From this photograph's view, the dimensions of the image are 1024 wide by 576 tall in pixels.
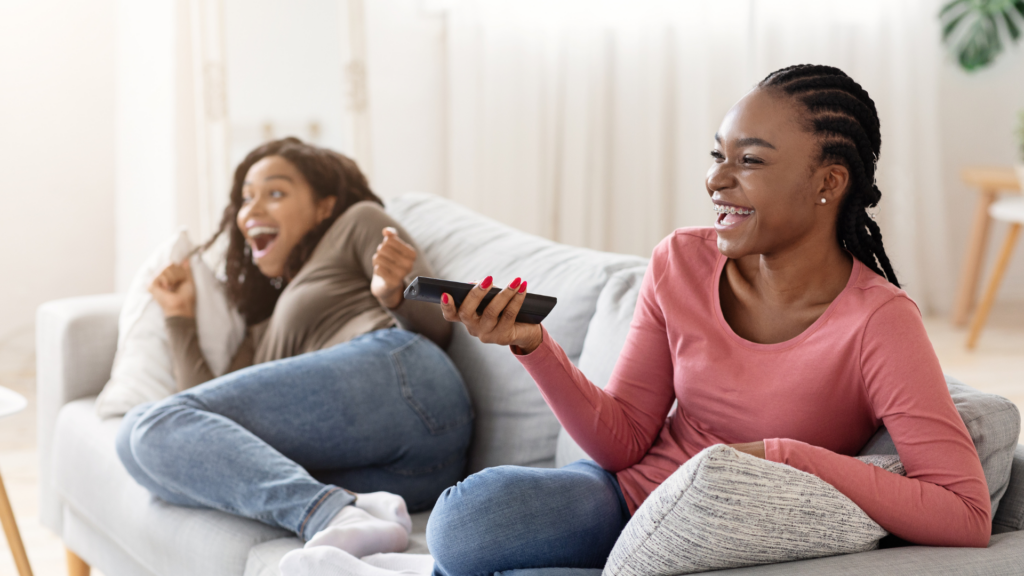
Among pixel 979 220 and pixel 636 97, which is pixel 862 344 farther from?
pixel 979 220

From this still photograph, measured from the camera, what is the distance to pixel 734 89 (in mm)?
3930

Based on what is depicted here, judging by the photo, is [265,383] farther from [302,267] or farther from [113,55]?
[113,55]

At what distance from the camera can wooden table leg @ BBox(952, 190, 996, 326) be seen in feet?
12.5

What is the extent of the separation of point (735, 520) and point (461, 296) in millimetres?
392

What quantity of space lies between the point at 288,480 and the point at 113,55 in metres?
2.78

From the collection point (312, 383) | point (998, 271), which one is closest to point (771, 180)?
point (312, 383)

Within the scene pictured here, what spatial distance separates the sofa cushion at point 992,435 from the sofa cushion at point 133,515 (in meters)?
0.91

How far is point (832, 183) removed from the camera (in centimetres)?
108

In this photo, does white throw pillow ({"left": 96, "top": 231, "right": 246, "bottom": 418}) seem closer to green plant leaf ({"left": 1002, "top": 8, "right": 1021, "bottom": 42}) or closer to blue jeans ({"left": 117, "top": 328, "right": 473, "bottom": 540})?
blue jeans ({"left": 117, "top": 328, "right": 473, "bottom": 540})

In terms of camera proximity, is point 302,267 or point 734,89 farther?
point 734,89

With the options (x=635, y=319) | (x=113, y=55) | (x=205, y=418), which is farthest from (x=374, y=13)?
(x=635, y=319)

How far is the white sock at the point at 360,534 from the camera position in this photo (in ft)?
4.29

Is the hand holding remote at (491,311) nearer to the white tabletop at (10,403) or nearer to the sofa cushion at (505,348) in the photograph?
the sofa cushion at (505,348)

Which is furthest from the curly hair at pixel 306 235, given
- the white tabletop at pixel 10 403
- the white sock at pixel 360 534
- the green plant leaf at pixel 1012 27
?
the green plant leaf at pixel 1012 27
